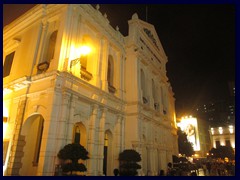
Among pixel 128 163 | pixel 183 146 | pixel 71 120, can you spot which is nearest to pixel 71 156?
pixel 71 120

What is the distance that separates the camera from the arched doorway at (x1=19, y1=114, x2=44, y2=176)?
1188cm

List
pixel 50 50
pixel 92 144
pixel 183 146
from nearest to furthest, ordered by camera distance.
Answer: pixel 92 144 → pixel 50 50 → pixel 183 146

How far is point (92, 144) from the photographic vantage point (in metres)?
13.4

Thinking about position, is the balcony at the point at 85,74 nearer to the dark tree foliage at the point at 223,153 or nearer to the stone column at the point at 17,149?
the stone column at the point at 17,149

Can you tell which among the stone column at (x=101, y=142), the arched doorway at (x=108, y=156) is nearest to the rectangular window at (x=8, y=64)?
the stone column at (x=101, y=142)

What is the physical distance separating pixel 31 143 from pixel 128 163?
7.16 meters

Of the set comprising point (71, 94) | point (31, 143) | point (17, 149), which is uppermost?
point (71, 94)

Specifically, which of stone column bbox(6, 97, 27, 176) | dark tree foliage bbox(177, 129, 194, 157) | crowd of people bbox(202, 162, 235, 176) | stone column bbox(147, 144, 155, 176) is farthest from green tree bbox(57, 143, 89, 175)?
dark tree foliage bbox(177, 129, 194, 157)

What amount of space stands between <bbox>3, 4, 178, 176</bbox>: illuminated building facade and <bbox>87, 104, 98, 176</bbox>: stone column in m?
0.06

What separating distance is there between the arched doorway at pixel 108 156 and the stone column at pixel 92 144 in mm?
2638

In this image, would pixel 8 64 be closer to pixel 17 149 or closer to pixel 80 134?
pixel 17 149

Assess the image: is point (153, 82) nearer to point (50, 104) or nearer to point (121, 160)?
point (121, 160)

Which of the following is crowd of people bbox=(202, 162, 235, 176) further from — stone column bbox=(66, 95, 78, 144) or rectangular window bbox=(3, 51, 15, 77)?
rectangular window bbox=(3, 51, 15, 77)

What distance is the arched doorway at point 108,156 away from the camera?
15734 mm
